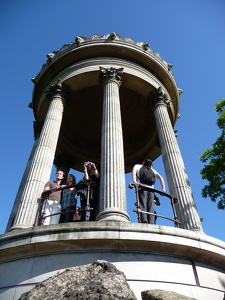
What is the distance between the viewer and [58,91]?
1733 centimetres

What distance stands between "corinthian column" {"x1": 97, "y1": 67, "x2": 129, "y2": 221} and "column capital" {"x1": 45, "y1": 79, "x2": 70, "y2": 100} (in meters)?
3.25

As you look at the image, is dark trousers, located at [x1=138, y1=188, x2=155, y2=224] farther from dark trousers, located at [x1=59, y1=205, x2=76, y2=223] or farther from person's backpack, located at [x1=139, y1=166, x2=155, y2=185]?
dark trousers, located at [x1=59, y1=205, x2=76, y2=223]

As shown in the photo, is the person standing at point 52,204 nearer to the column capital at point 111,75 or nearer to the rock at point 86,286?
the rock at point 86,286

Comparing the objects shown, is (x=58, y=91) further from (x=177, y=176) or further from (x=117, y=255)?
(x=117, y=255)

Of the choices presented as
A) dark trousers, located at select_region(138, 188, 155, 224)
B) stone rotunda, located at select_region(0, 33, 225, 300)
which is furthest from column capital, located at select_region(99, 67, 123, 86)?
dark trousers, located at select_region(138, 188, 155, 224)

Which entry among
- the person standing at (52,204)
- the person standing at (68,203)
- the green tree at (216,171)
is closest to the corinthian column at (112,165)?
the person standing at (68,203)

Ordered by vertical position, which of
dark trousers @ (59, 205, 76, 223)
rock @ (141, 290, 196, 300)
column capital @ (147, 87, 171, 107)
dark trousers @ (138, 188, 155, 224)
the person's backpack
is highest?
column capital @ (147, 87, 171, 107)

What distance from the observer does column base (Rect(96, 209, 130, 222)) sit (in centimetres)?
912

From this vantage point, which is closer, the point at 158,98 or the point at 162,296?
the point at 162,296

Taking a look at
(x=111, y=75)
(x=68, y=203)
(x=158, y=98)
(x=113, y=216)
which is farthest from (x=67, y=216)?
(x=158, y=98)

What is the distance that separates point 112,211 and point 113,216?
0.80 ft

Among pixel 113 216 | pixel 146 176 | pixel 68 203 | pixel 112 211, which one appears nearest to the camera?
pixel 113 216

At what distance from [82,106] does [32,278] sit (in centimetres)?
1884

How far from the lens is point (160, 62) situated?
20.0 metres
